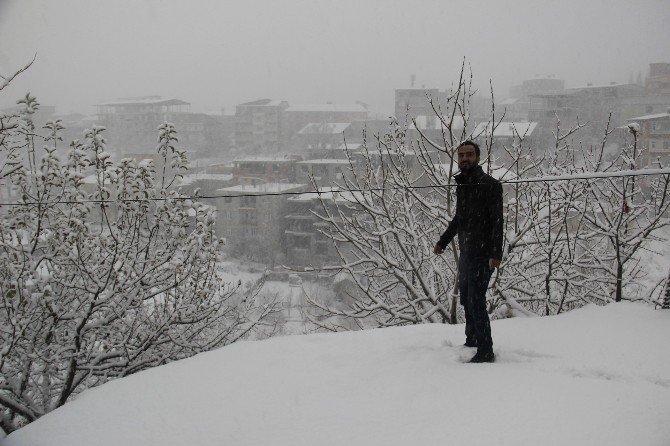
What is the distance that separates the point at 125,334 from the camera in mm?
6012

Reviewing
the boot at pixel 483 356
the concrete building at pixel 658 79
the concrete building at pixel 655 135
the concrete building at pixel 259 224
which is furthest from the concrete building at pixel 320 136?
the boot at pixel 483 356

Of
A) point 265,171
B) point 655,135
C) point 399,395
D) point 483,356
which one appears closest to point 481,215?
point 483,356

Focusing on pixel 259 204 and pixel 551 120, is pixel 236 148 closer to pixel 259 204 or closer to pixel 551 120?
pixel 259 204

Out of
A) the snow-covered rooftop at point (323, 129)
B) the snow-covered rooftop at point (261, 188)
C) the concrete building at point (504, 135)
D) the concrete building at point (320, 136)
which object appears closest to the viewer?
the concrete building at point (504, 135)

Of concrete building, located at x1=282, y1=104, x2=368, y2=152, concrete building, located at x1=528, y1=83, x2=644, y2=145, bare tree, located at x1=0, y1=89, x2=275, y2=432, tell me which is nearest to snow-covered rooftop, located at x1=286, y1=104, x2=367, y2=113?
concrete building, located at x1=282, y1=104, x2=368, y2=152

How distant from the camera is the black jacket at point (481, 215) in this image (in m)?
3.45

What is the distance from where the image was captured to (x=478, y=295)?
3561 millimetres

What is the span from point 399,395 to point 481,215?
138 centimetres

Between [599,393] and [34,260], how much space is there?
5853 mm

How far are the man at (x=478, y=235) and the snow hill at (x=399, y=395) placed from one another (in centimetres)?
25

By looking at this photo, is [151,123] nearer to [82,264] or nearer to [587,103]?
[587,103]

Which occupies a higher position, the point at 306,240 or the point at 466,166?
the point at 466,166

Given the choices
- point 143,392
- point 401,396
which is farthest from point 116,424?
point 401,396

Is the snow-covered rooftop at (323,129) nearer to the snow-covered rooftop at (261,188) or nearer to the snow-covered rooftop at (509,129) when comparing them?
the snow-covered rooftop at (261,188)
